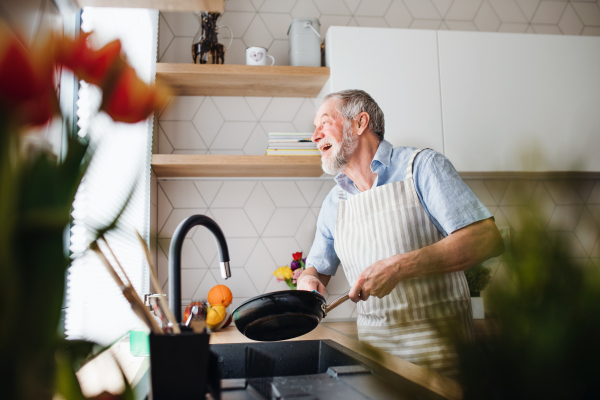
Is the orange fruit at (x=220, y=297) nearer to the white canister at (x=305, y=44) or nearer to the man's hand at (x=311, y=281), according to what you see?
the man's hand at (x=311, y=281)

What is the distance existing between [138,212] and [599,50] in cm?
222

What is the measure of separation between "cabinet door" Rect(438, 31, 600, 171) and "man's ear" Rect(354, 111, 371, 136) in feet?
1.61

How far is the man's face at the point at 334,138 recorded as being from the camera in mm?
1570

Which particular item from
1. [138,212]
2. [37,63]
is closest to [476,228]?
[138,212]

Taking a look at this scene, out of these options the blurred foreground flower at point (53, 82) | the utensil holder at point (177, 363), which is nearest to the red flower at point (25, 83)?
the blurred foreground flower at point (53, 82)

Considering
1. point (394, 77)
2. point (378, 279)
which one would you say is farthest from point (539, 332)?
point (394, 77)

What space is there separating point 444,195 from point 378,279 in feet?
1.10

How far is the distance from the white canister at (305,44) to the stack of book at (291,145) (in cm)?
35

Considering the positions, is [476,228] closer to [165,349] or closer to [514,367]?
[165,349]

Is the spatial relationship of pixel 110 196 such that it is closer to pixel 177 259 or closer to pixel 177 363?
pixel 177 363

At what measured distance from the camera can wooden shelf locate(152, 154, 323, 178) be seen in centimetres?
175

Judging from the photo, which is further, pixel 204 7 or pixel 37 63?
pixel 204 7

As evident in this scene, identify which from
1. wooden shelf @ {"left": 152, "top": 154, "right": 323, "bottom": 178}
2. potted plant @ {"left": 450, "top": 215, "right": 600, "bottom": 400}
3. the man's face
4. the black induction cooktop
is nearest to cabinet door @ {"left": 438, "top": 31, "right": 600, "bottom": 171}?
the man's face

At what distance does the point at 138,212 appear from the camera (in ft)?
5.05
